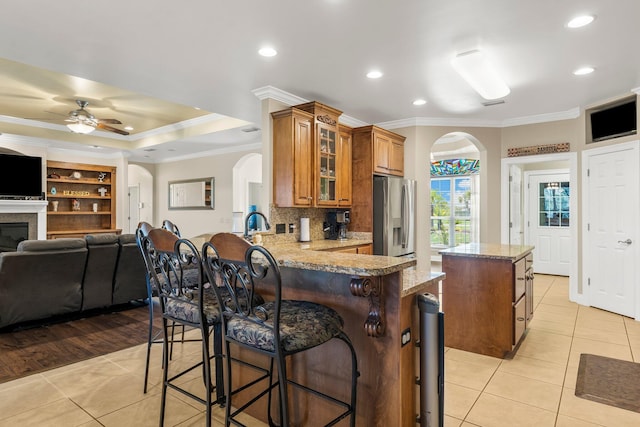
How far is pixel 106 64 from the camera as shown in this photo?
331 centimetres

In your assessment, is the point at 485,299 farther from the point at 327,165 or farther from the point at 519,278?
the point at 327,165

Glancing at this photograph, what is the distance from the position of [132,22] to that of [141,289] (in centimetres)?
316

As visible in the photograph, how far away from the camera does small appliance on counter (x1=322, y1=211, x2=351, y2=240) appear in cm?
495

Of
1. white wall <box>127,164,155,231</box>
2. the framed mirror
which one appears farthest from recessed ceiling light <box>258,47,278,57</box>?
white wall <box>127,164,155,231</box>

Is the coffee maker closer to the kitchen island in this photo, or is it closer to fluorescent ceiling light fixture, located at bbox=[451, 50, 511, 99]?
the kitchen island

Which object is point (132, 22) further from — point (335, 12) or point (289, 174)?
point (289, 174)

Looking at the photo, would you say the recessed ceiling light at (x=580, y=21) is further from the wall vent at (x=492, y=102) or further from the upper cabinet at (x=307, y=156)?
the upper cabinet at (x=307, y=156)

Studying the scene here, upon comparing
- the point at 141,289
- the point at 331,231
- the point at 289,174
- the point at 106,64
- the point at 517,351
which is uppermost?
the point at 106,64

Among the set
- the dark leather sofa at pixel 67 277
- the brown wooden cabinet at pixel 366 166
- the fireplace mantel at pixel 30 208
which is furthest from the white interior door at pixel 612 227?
the fireplace mantel at pixel 30 208

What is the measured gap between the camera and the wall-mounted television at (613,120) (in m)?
4.32

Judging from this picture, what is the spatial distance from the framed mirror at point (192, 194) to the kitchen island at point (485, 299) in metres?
5.87

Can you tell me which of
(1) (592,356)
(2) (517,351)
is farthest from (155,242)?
(1) (592,356)

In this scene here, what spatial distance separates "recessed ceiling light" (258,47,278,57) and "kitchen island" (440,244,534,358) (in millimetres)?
2343

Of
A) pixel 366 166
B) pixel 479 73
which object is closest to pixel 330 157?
pixel 366 166
